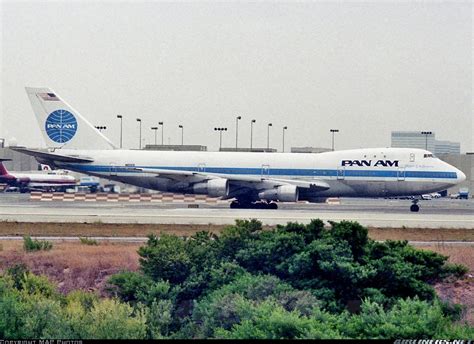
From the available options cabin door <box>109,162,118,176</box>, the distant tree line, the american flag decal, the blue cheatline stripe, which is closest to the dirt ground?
the distant tree line

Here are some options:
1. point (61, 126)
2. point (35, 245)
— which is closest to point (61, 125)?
point (61, 126)

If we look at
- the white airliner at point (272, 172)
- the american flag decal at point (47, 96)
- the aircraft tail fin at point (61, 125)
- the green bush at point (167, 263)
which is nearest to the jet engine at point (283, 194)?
the white airliner at point (272, 172)

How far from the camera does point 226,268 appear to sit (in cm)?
2134

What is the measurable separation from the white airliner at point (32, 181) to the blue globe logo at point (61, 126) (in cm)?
3288

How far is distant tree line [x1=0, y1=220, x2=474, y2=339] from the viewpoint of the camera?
16562mm

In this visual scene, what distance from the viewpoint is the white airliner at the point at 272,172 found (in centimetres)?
4794

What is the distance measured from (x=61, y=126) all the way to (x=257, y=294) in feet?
118

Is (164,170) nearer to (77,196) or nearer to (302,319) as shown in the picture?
(77,196)

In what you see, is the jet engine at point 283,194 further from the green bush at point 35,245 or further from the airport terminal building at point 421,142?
the airport terminal building at point 421,142

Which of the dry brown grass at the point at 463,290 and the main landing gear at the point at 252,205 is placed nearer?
the dry brown grass at the point at 463,290

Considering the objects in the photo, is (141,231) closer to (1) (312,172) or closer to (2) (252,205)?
(2) (252,205)

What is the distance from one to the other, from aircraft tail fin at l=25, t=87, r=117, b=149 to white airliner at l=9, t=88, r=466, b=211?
3.43ft

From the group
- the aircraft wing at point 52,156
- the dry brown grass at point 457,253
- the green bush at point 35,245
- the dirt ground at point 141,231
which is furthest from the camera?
the aircraft wing at point 52,156

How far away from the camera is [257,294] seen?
1948cm
